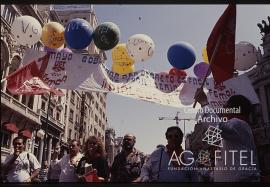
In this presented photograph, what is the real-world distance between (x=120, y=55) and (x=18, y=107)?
1695cm

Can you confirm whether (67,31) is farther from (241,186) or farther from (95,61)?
(241,186)

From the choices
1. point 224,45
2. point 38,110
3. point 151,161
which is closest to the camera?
point 151,161

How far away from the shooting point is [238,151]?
3424 mm

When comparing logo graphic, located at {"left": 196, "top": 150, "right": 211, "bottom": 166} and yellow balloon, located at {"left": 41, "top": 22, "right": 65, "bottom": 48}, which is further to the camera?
yellow balloon, located at {"left": 41, "top": 22, "right": 65, "bottom": 48}

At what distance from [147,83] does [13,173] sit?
3.06 meters

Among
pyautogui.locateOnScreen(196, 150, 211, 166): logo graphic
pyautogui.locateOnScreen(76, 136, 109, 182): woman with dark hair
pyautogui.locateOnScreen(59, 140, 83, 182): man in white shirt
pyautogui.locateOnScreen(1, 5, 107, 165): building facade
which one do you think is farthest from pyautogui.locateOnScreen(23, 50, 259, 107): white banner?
pyautogui.locateOnScreen(196, 150, 211, 166): logo graphic

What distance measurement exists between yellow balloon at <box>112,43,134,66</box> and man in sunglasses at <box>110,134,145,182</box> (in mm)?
2502

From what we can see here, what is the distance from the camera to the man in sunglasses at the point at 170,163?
3809 millimetres

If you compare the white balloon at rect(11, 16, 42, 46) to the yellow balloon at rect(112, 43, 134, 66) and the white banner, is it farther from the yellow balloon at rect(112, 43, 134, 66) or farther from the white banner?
the yellow balloon at rect(112, 43, 134, 66)

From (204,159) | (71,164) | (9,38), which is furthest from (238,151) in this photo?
(9,38)

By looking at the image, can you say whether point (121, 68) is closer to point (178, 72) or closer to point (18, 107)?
point (178, 72)

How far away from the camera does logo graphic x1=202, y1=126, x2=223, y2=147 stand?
374 cm

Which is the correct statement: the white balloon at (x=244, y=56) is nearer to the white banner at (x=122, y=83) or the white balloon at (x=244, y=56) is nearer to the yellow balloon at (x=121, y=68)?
the white banner at (x=122, y=83)

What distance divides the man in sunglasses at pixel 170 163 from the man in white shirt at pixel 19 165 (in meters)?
2.54
